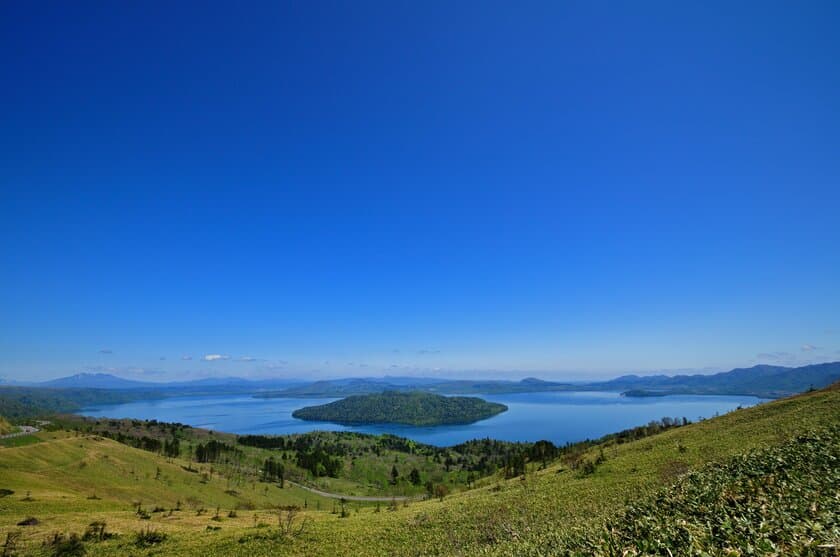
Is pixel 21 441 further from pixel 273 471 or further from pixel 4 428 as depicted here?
pixel 273 471

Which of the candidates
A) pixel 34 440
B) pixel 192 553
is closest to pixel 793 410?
pixel 192 553

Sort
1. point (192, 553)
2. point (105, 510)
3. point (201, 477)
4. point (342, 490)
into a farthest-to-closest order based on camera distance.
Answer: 1. point (342, 490)
2. point (201, 477)
3. point (105, 510)
4. point (192, 553)

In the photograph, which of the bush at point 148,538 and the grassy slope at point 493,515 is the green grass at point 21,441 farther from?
the bush at point 148,538

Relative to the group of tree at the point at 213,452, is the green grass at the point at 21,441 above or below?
above

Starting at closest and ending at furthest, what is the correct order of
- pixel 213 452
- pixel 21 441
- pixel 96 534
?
pixel 96 534, pixel 21 441, pixel 213 452

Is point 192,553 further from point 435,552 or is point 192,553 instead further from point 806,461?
point 806,461

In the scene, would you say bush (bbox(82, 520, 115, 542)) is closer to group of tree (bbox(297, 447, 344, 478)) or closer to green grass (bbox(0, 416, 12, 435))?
green grass (bbox(0, 416, 12, 435))

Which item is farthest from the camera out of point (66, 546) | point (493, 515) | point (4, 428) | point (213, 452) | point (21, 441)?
point (213, 452)

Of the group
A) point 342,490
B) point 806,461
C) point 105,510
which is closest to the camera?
point 806,461

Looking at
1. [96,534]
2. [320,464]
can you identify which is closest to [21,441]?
[320,464]

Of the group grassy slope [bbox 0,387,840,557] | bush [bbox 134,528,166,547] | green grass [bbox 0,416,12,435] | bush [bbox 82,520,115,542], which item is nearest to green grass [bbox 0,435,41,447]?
green grass [bbox 0,416,12,435]

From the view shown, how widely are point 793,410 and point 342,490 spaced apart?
458 ft

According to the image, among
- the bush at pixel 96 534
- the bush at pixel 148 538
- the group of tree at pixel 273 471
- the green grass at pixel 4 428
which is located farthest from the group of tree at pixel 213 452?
the bush at pixel 148 538

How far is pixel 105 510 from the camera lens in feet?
122
